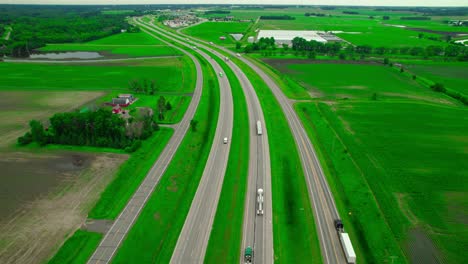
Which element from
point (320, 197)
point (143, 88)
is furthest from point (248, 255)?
point (143, 88)

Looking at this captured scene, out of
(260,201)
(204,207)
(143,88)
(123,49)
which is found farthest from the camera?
(123,49)

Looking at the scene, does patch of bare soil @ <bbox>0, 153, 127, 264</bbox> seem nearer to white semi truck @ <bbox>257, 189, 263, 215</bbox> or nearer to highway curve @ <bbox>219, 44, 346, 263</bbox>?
white semi truck @ <bbox>257, 189, 263, 215</bbox>

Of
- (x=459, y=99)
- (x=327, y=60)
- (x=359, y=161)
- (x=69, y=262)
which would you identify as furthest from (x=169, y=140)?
(x=327, y=60)

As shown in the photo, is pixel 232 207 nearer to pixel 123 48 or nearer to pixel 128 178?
pixel 128 178

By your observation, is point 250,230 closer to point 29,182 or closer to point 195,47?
point 29,182

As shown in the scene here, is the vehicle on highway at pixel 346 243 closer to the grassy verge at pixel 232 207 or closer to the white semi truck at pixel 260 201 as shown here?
the white semi truck at pixel 260 201
